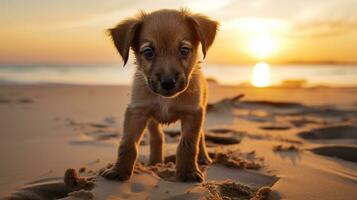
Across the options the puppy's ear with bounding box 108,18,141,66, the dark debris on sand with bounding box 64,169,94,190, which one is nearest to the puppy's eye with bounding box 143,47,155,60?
the puppy's ear with bounding box 108,18,141,66

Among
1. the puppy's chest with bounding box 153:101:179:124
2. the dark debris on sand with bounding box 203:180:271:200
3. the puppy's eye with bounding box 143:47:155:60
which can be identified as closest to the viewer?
the dark debris on sand with bounding box 203:180:271:200

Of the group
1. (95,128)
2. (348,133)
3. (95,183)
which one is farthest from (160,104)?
(348,133)

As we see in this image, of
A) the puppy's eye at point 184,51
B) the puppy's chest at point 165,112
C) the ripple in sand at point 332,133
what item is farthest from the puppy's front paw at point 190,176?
the ripple in sand at point 332,133

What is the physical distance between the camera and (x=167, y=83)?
3.31m

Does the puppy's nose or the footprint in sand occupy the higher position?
the puppy's nose

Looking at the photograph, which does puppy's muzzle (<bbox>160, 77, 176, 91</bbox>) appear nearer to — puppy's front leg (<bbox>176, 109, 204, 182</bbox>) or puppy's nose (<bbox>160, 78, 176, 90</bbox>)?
puppy's nose (<bbox>160, 78, 176, 90</bbox>)

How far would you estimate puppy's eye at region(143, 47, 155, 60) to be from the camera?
11.7 feet

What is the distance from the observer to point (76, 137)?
17.1 feet

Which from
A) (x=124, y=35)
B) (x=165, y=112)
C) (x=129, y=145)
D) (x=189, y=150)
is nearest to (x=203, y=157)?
(x=189, y=150)

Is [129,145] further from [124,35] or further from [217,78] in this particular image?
[217,78]

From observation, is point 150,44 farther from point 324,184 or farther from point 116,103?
point 116,103

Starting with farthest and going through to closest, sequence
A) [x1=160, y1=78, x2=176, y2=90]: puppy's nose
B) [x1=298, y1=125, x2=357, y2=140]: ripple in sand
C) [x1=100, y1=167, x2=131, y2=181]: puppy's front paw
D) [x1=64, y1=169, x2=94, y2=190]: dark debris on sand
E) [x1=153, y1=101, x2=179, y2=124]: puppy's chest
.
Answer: [x1=298, y1=125, x2=357, y2=140]: ripple in sand → [x1=153, y1=101, x2=179, y2=124]: puppy's chest → [x1=100, y1=167, x2=131, y2=181]: puppy's front paw → [x1=160, y1=78, x2=176, y2=90]: puppy's nose → [x1=64, y1=169, x2=94, y2=190]: dark debris on sand

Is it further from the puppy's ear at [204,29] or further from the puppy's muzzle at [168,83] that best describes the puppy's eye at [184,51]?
the puppy's muzzle at [168,83]

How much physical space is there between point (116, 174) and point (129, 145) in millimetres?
294
